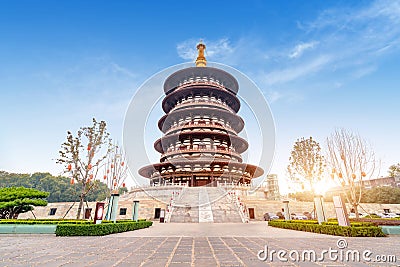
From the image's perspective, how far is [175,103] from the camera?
48.8 m

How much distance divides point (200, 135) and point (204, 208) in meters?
18.6

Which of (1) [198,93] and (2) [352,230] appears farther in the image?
(1) [198,93]

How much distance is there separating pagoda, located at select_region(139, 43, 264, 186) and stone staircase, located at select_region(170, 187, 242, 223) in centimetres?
875

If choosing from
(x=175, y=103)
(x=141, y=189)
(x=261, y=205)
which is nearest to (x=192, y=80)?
(x=175, y=103)

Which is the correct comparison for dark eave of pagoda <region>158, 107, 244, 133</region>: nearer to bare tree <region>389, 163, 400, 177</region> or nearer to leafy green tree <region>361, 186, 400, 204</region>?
leafy green tree <region>361, 186, 400, 204</region>

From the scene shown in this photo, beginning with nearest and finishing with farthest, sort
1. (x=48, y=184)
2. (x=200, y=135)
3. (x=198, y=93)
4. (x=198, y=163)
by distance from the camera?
(x=198, y=163) → (x=200, y=135) → (x=198, y=93) → (x=48, y=184)

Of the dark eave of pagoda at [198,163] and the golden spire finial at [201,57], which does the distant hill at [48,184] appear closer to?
the dark eave of pagoda at [198,163]

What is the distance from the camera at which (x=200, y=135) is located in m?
40.0

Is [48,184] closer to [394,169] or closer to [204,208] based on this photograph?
[204,208]

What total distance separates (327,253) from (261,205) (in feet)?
74.4

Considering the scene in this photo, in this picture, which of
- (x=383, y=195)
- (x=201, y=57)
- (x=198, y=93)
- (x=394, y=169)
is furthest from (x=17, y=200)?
(x=394, y=169)

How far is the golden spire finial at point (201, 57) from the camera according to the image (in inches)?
2042

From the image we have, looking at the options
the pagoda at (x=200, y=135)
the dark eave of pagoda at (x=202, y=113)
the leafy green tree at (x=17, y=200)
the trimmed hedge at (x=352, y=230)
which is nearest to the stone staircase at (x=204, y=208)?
the pagoda at (x=200, y=135)

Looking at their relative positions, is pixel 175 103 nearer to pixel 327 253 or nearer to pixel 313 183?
pixel 313 183
